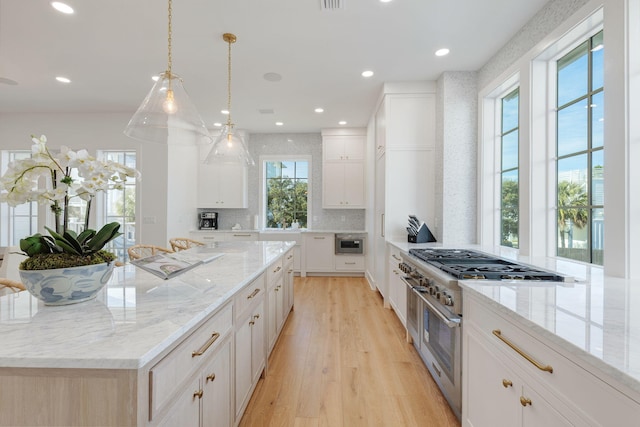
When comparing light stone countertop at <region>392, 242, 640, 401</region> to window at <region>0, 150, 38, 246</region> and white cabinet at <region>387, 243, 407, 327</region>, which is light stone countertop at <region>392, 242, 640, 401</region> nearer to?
white cabinet at <region>387, 243, 407, 327</region>

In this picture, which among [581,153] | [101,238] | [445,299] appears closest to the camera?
[101,238]

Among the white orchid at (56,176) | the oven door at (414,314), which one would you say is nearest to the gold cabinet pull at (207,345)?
the white orchid at (56,176)

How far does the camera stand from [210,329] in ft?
3.86

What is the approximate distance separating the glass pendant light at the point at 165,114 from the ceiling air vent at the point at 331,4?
1.11 m

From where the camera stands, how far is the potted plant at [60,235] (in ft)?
3.22

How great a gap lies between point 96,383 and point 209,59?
3.24 meters

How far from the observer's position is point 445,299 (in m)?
1.70

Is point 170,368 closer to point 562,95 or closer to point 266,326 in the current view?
point 266,326

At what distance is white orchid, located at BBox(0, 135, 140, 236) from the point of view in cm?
97

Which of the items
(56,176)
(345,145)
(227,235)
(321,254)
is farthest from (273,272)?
(345,145)

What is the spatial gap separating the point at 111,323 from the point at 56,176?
0.56 m

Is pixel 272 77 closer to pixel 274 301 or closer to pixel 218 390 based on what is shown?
pixel 274 301

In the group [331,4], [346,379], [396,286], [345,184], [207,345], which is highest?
[331,4]

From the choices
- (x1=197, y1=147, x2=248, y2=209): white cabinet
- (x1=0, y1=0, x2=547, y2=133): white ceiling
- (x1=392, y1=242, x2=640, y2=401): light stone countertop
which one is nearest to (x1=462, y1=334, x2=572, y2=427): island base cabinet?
(x1=392, y1=242, x2=640, y2=401): light stone countertop
